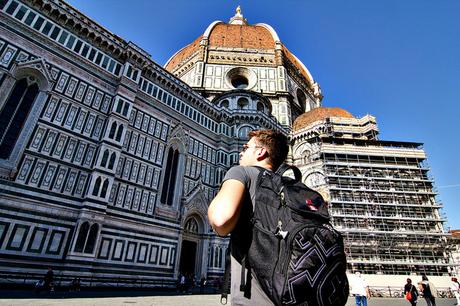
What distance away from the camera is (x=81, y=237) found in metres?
13.0

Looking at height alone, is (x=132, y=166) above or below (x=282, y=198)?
above

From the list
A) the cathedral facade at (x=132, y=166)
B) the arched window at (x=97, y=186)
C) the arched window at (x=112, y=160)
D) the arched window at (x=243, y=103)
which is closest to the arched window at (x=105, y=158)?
the cathedral facade at (x=132, y=166)

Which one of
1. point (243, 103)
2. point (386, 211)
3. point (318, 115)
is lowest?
point (386, 211)

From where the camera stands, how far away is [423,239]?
20.9 metres

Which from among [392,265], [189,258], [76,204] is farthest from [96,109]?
[392,265]

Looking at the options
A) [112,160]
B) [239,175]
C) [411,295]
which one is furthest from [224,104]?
[239,175]

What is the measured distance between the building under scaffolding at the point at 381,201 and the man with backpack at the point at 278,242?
21.8m

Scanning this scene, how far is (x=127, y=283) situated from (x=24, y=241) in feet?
18.0

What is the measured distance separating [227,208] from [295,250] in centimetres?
38

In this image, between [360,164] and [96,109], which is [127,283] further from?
[360,164]

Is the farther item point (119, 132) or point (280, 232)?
point (119, 132)

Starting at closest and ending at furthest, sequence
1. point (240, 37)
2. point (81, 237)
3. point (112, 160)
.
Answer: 1. point (81, 237)
2. point (112, 160)
3. point (240, 37)

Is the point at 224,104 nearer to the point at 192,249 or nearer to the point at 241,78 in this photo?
the point at 241,78

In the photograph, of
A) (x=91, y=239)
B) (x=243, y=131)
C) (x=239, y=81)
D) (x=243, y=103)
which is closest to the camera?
(x=91, y=239)
